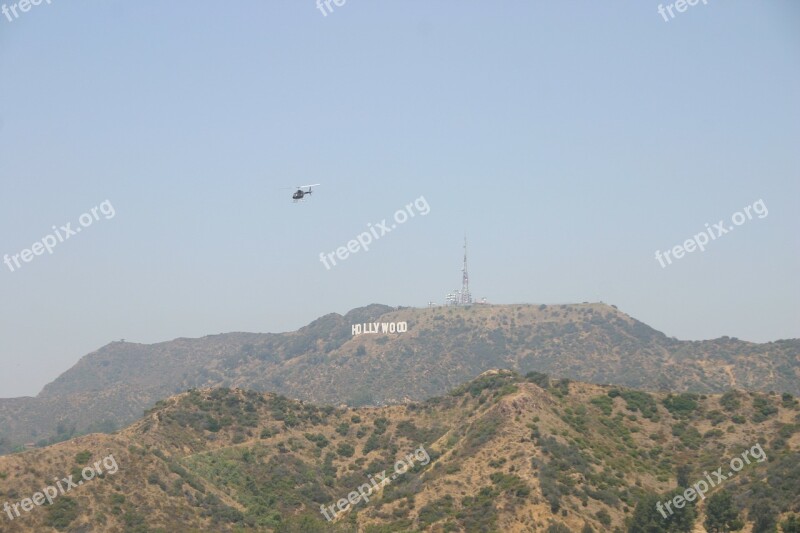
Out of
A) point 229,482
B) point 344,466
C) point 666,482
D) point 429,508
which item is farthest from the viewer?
point 344,466

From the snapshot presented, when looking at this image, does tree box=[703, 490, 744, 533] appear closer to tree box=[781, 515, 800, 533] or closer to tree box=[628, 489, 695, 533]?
tree box=[628, 489, 695, 533]

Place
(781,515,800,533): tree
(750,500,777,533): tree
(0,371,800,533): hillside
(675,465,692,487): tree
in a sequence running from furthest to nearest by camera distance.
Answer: (675,465,692,487): tree < (0,371,800,533): hillside < (750,500,777,533): tree < (781,515,800,533): tree

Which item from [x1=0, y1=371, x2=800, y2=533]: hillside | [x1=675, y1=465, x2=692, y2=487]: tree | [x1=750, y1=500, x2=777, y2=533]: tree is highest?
[x1=0, y1=371, x2=800, y2=533]: hillside

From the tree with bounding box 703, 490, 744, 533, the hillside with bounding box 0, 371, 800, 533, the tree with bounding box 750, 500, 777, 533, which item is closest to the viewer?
the tree with bounding box 750, 500, 777, 533

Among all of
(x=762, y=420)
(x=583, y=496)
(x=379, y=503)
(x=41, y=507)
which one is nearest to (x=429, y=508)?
(x=379, y=503)

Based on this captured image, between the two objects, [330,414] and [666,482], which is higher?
[330,414]

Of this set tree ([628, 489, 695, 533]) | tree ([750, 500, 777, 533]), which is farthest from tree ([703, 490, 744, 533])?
tree ([628, 489, 695, 533])

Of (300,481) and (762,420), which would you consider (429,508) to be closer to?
(300,481)
